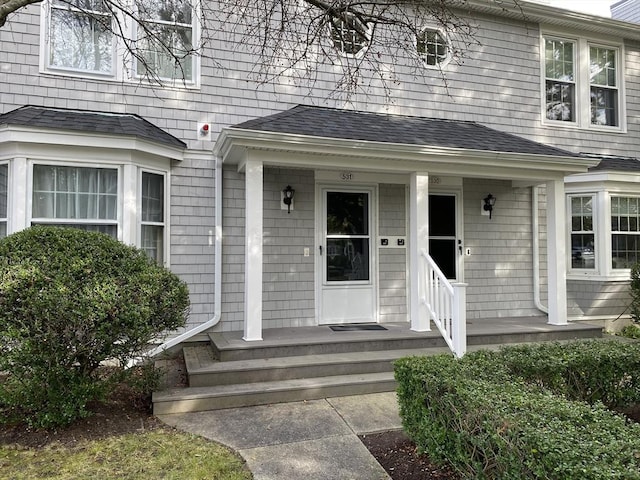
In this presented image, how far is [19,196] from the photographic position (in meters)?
5.19

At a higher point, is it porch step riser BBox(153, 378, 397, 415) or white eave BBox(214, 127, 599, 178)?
white eave BBox(214, 127, 599, 178)

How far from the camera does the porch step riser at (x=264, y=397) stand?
4.27 metres

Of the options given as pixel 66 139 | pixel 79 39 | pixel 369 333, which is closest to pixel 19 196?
pixel 66 139

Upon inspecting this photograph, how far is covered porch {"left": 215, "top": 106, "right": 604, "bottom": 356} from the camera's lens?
5.33 meters

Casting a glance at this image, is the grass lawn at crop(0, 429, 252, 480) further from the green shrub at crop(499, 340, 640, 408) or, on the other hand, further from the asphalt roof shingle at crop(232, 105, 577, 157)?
the asphalt roof shingle at crop(232, 105, 577, 157)

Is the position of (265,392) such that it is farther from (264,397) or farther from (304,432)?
(304,432)

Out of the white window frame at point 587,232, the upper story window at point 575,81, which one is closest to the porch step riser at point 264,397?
the white window frame at point 587,232

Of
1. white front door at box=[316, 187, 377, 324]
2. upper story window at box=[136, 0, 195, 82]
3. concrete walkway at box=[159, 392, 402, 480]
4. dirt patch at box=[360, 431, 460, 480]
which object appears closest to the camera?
dirt patch at box=[360, 431, 460, 480]

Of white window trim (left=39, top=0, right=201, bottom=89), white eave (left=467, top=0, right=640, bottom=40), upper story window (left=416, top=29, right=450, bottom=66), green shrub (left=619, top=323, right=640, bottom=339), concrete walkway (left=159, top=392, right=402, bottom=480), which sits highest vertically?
white eave (left=467, top=0, right=640, bottom=40)

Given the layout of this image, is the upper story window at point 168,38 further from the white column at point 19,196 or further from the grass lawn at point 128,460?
the grass lawn at point 128,460

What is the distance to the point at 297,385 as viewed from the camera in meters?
4.70

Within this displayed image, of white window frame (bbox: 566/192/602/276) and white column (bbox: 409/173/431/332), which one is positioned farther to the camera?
white window frame (bbox: 566/192/602/276)

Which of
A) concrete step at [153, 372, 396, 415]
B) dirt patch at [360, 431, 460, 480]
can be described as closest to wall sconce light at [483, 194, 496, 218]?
concrete step at [153, 372, 396, 415]

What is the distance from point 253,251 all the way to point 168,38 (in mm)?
A: 3400
